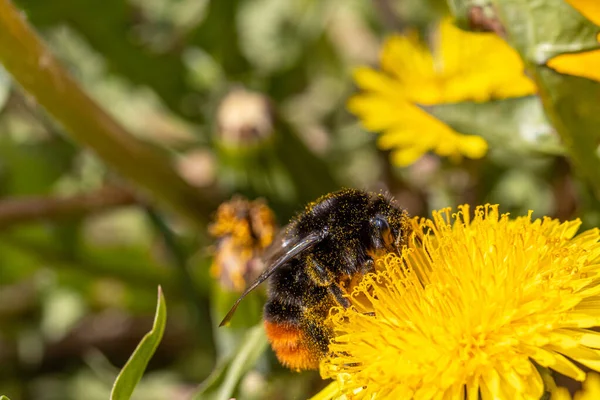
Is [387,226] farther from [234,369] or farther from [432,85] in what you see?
[432,85]

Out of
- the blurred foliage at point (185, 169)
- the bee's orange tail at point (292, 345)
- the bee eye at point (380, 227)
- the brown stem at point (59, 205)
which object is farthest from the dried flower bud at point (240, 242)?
the brown stem at point (59, 205)

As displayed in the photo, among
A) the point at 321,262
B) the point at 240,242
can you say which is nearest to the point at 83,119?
the point at 240,242

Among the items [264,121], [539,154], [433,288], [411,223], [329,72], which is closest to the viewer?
[433,288]

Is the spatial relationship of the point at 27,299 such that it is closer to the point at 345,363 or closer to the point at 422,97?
the point at 422,97

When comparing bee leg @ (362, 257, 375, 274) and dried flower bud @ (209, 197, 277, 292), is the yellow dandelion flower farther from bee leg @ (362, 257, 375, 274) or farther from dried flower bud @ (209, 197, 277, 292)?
dried flower bud @ (209, 197, 277, 292)

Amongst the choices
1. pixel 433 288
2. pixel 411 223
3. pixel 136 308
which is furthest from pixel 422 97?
pixel 136 308

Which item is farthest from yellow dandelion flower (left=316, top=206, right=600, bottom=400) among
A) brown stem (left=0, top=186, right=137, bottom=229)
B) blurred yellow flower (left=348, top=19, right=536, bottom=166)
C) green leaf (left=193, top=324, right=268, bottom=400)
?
brown stem (left=0, top=186, right=137, bottom=229)
